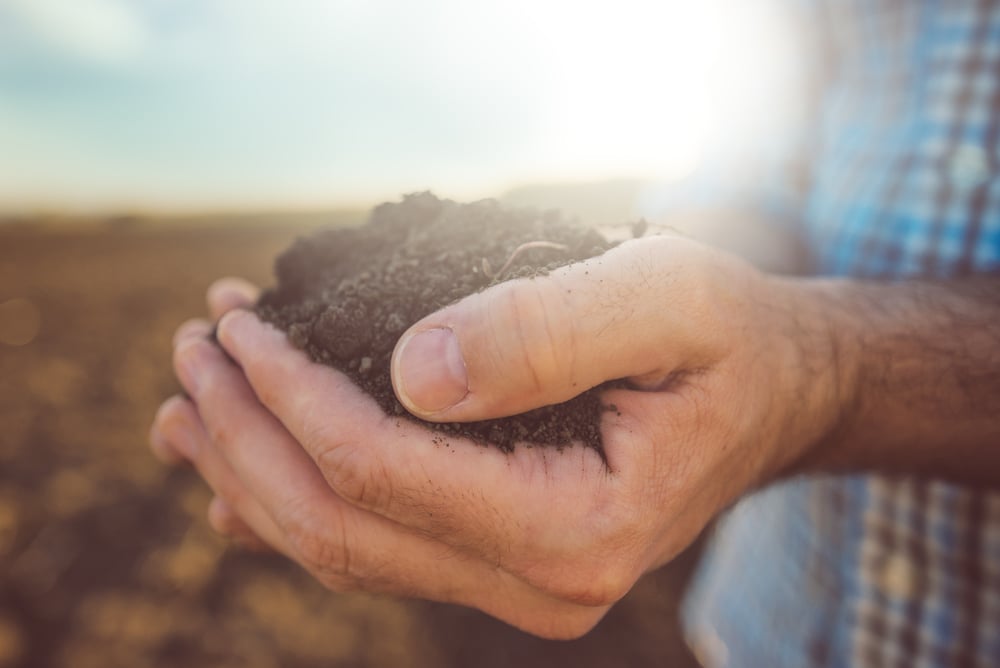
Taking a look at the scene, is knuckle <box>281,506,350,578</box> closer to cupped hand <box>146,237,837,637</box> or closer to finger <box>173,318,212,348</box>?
cupped hand <box>146,237,837,637</box>

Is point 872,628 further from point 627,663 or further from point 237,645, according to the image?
point 237,645

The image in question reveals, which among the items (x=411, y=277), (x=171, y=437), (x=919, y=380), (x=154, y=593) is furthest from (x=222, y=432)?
(x=154, y=593)

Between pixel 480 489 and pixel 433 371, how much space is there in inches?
10.5

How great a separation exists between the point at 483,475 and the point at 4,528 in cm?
613

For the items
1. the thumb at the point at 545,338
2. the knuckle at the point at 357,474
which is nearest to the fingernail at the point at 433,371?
the thumb at the point at 545,338

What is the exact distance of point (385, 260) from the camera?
1811 mm

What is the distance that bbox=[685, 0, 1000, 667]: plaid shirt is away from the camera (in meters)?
1.94

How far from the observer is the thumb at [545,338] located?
1.18 metres

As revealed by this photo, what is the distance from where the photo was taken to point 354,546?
141 centimetres

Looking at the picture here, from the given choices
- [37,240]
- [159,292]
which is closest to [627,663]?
[159,292]

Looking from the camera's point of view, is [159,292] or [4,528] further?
[159,292]

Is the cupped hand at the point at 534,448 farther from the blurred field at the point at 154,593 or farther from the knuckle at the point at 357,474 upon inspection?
the blurred field at the point at 154,593

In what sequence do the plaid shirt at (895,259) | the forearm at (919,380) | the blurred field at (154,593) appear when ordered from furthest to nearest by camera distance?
the blurred field at (154,593)
the plaid shirt at (895,259)
the forearm at (919,380)

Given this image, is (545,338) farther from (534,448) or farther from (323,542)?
(323,542)
